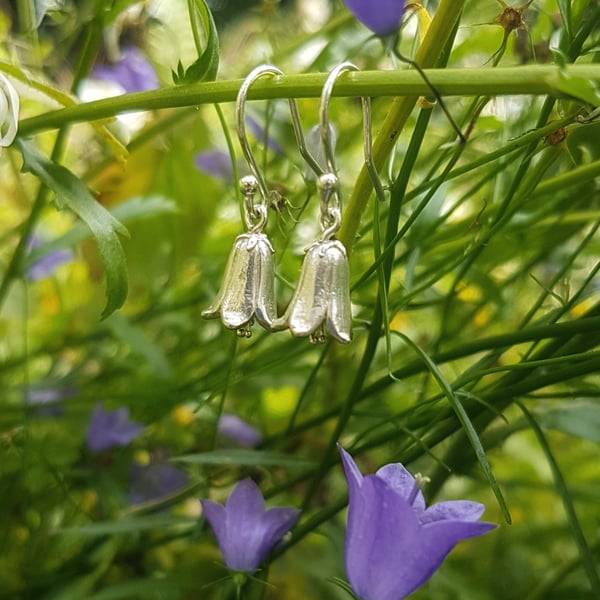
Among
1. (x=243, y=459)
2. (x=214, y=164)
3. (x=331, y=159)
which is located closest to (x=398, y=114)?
(x=331, y=159)

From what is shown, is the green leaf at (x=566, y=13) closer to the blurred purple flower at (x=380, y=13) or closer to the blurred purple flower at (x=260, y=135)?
the blurred purple flower at (x=380, y=13)

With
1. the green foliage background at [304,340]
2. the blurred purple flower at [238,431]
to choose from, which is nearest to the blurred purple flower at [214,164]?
the green foliage background at [304,340]

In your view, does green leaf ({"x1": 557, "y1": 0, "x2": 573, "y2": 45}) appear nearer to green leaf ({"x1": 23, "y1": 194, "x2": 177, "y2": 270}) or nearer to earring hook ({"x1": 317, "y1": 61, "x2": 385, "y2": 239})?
earring hook ({"x1": 317, "y1": 61, "x2": 385, "y2": 239})

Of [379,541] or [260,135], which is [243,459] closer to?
[379,541]

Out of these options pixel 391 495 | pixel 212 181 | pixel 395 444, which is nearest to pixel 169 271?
pixel 212 181

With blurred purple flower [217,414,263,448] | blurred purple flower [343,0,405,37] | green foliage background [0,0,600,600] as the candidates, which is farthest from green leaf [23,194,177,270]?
blurred purple flower [343,0,405,37]
